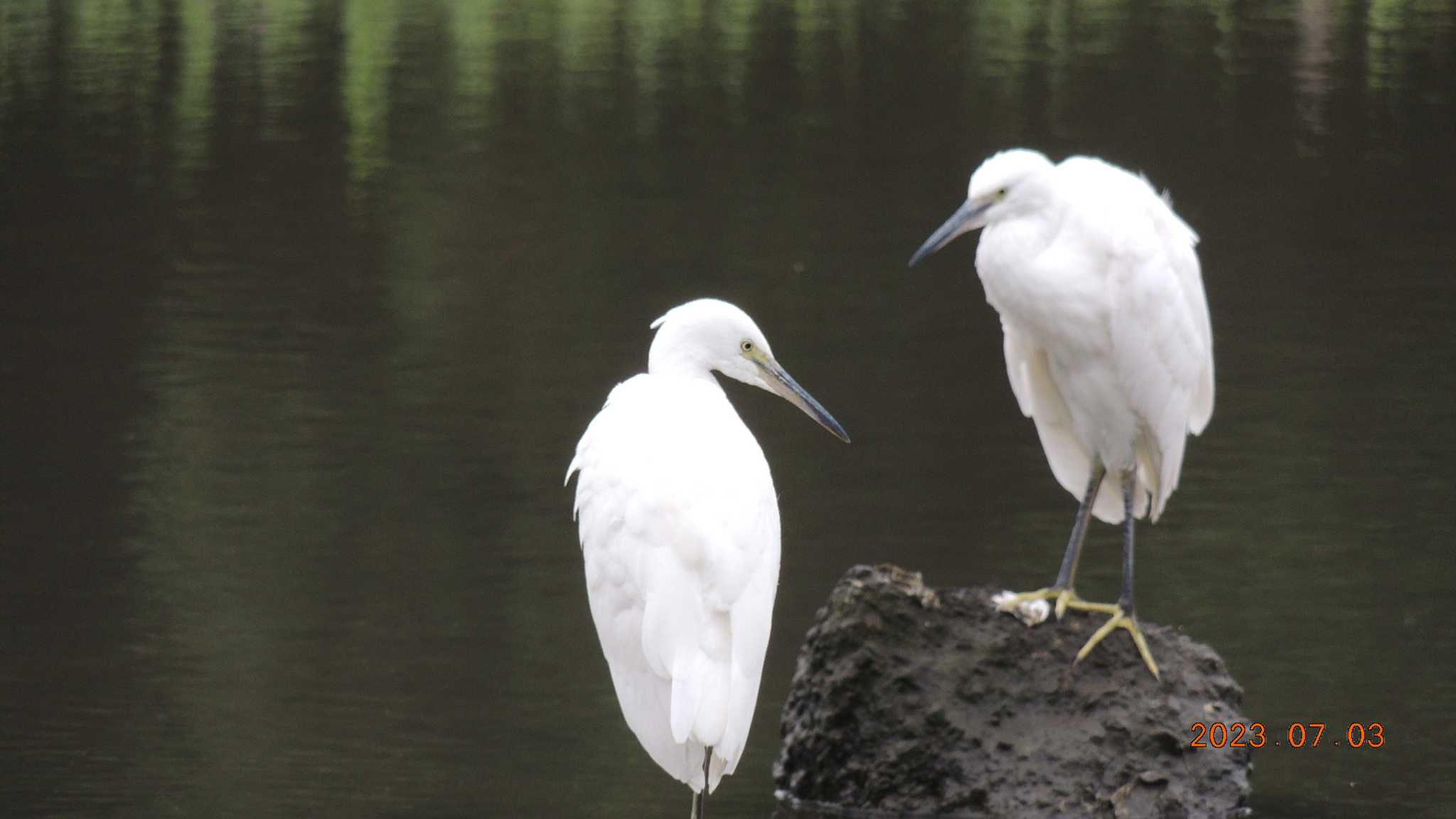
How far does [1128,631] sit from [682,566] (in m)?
1.70

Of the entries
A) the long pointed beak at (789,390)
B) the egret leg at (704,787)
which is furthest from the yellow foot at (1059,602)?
the egret leg at (704,787)

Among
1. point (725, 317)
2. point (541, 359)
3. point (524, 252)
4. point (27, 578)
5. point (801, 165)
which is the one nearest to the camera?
point (725, 317)

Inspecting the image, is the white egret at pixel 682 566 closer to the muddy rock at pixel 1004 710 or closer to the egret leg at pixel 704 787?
the egret leg at pixel 704 787

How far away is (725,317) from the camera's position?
669 centimetres

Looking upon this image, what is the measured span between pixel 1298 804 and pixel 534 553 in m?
3.69

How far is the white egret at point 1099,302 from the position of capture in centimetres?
698

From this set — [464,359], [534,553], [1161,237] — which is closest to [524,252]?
[464,359]

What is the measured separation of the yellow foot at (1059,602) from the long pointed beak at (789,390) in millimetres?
718

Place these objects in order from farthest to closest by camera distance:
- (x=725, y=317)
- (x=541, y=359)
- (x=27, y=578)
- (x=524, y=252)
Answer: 1. (x=524, y=252)
2. (x=541, y=359)
3. (x=27, y=578)
4. (x=725, y=317)

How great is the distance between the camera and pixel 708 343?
22.0ft

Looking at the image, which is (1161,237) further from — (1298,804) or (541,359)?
(541,359)

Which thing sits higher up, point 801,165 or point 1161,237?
point 1161,237

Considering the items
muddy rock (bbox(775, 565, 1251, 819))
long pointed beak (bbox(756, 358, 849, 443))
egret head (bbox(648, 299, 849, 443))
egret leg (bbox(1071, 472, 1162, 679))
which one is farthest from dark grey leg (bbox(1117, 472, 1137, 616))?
egret head (bbox(648, 299, 849, 443))
